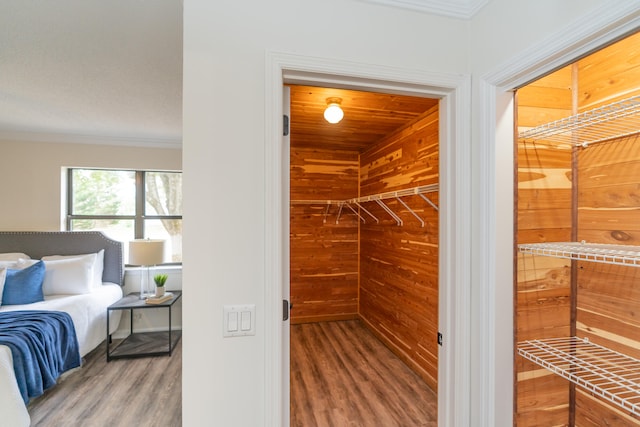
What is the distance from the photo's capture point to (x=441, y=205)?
133 centimetres

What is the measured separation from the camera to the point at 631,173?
117cm

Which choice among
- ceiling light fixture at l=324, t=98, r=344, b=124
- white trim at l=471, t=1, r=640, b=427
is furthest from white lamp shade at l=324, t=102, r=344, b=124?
white trim at l=471, t=1, r=640, b=427

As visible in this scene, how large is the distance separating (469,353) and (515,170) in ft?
2.47

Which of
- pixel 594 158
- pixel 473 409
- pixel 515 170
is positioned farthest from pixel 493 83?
pixel 473 409

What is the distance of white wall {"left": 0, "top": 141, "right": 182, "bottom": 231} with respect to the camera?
3539mm

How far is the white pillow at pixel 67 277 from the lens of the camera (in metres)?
3.16

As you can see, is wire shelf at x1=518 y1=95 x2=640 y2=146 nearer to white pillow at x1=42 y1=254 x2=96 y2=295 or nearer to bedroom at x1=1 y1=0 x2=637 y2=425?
bedroom at x1=1 y1=0 x2=637 y2=425

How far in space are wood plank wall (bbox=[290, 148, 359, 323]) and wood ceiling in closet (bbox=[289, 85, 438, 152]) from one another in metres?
0.28

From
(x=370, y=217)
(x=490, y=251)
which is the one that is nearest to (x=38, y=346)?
(x=490, y=251)

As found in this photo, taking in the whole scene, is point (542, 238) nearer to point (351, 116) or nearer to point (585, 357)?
point (585, 357)

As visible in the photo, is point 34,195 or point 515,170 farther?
point 34,195

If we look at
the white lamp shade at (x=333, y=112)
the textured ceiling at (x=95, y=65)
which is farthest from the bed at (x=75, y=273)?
the white lamp shade at (x=333, y=112)

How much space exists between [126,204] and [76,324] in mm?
1673

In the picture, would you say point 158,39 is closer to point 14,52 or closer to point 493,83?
point 14,52
